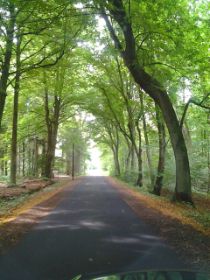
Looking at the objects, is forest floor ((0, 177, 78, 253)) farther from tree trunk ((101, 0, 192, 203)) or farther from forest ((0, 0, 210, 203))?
tree trunk ((101, 0, 192, 203))

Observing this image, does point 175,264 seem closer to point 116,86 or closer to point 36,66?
point 36,66

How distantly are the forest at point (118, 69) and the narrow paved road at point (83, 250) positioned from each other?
758 centimetres

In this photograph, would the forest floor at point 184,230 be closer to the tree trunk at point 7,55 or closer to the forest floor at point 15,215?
the forest floor at point 15,215

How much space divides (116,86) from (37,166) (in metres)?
13.1

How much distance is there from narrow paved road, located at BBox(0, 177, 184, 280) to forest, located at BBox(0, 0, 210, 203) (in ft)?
24.9

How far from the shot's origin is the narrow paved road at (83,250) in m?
6.85

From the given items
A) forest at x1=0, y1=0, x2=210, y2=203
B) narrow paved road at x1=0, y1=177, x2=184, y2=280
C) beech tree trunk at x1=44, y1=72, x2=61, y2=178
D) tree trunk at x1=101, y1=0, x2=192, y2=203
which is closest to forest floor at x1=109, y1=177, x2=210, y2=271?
narrow paved road at x1=0, y1=177, x2=184, y2=280

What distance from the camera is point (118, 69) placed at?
33625 mm

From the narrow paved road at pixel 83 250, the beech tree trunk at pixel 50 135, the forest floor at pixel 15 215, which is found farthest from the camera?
the beech tree trunk at pixel 50 135

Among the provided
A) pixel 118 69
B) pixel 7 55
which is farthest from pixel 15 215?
pixel 118 69

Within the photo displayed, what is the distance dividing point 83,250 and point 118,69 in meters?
26.7

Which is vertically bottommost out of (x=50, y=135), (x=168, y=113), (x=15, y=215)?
(x=15, y=215)

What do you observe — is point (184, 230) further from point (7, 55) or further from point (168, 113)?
point (7, 55)

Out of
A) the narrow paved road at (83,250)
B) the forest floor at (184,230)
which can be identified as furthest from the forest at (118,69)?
the narrow paved road at (83,250)
